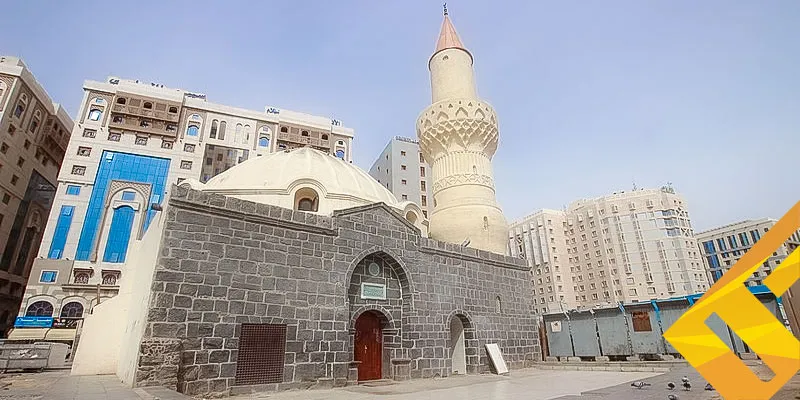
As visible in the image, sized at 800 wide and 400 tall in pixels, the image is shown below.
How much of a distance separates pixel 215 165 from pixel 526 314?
95.9ft

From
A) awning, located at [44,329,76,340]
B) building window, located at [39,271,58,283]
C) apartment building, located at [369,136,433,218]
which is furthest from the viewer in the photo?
apartment building, located at [369,136,433,218]

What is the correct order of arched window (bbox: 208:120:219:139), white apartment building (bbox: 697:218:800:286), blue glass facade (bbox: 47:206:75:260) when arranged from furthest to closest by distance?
white apartment building (bbox: 697:218:800:286), arched window (bbox: 208:120:219:139), blue glass facade (bbox: 47:206:75:260)

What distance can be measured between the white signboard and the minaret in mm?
3766

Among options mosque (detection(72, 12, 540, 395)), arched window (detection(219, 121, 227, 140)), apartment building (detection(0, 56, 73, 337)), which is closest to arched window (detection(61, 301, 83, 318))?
apartment building (detection(0, 56, 73, 337))

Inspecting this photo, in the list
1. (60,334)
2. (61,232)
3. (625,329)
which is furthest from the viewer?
(61,232)

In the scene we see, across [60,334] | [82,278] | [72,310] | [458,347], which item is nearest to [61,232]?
[82,278]

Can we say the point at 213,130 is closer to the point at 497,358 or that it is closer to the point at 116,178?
the point at 116,178

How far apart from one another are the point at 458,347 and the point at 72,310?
25793 mm

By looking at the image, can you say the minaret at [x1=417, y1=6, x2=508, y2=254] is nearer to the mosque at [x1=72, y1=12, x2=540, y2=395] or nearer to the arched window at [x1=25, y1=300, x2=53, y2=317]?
the mosque at [x1=72, y1=12, x2=540, y2=395]

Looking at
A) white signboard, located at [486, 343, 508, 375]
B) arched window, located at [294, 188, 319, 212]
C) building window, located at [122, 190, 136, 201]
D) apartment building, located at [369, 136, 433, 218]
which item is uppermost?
apartment building, located at [369, 136, 433, 218]

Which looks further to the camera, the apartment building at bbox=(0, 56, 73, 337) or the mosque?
the apartment building at bbox=(0, 56, 73, 337)

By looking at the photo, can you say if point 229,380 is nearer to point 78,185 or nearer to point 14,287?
point 78,185

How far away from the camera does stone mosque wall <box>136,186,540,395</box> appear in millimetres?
7574

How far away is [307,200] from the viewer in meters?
13.8
